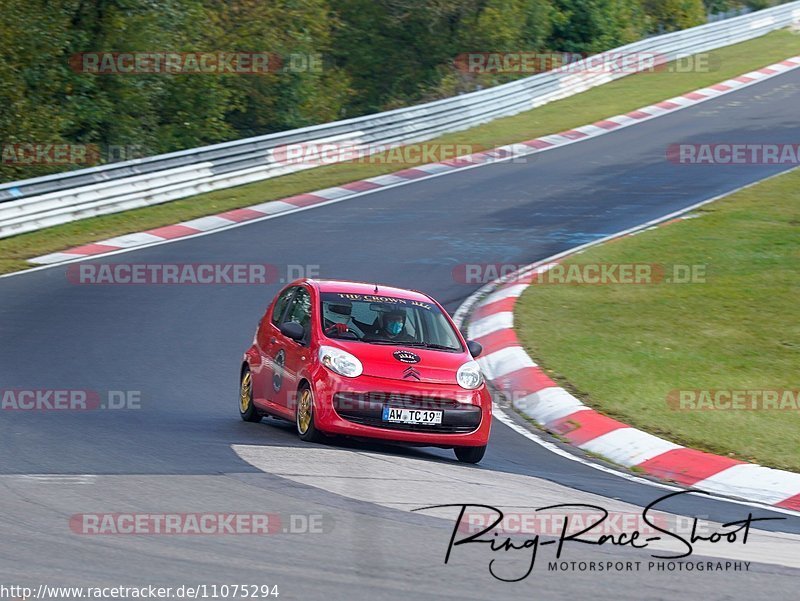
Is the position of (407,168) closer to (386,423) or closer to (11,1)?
(11,1)

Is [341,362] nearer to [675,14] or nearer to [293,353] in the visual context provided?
[293,353]

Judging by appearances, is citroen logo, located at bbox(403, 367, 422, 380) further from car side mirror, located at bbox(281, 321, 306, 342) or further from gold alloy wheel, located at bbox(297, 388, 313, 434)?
car side mirror, located at bbox(281, 321, 306, 342)

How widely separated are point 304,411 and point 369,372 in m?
0.66

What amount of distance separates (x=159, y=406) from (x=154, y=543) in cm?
487

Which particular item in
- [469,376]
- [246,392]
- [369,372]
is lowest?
[246,392]

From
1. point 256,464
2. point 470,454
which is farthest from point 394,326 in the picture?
point 256,464

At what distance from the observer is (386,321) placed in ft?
35.2

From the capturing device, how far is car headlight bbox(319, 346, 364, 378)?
988cm

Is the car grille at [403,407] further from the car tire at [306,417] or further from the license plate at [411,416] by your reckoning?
the car tire at [306,417]

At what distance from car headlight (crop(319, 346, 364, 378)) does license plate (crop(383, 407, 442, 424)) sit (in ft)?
1.32

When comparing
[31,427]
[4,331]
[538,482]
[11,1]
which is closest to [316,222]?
[4,331]

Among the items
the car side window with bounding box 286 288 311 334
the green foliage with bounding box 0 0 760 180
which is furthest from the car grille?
the green foliage with bounding box 0 0 760 180

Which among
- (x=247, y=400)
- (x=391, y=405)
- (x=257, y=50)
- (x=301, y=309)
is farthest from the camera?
(x=257, y=50)

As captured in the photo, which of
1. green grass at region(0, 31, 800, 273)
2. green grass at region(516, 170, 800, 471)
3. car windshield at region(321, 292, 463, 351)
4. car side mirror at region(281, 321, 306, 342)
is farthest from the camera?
green grass at region(0, 31, 800, 273)
